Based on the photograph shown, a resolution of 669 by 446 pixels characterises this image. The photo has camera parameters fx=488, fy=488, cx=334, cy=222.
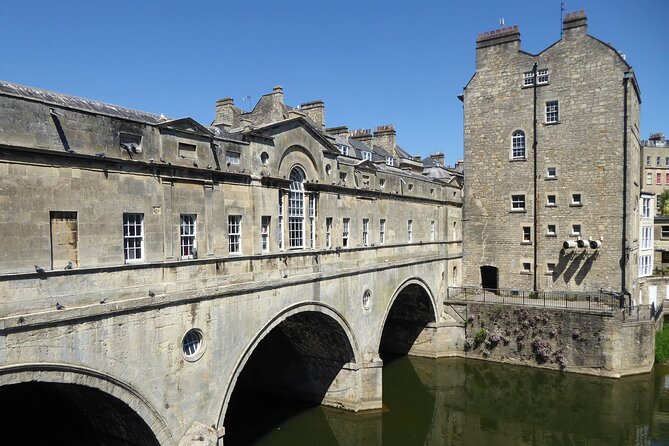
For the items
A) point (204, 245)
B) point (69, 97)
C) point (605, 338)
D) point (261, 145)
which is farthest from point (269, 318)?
point (605, 338)

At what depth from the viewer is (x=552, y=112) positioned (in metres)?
26.4

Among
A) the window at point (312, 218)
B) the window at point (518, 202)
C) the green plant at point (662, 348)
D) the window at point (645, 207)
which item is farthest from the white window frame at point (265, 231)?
the window at point (645, 207)

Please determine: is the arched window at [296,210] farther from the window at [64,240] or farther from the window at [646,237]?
the window at [646,237]

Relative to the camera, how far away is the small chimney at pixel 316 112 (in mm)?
29719

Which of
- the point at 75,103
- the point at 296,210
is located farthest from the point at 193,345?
the point at 75,103

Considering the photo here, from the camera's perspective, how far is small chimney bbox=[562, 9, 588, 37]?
25.1 meters

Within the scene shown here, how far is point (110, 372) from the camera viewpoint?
379 inches

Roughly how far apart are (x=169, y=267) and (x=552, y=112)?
22902 millimetres

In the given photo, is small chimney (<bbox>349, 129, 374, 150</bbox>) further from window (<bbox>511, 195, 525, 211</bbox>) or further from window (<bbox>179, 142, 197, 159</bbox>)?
window (<bbox>179, 142, 197, 159</bbox>)

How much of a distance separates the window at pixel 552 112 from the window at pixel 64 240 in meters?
24.5

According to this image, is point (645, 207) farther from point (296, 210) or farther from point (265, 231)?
point (265, 231)

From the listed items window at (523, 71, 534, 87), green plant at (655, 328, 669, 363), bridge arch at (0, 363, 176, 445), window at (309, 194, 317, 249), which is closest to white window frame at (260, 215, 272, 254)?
window at (309, 194, 317, 249)

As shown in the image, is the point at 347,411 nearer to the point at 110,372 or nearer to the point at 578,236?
the point at 110,372

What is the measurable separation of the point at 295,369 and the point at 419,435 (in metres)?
5.58
